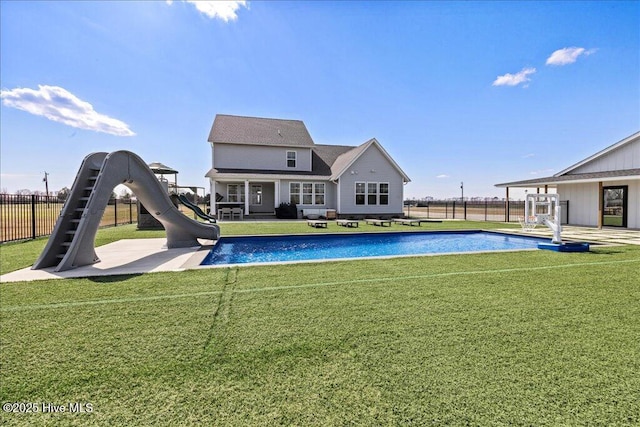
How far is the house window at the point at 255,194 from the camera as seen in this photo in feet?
77.0

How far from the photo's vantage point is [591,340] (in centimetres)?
293

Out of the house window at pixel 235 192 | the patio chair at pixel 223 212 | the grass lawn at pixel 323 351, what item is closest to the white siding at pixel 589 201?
the grass lawn at pixel 323 351

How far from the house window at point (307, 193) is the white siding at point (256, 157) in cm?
179

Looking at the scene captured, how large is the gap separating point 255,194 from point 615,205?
22.9 metres

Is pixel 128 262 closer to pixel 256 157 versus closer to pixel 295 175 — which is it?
pixel 295 175

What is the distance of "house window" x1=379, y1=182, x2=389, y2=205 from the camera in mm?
22422

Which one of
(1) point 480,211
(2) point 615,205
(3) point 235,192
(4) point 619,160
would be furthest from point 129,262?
(1) point 480,211

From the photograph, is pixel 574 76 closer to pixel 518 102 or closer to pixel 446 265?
pixel 518 102

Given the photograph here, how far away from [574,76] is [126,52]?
21.4m

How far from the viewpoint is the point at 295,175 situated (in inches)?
835

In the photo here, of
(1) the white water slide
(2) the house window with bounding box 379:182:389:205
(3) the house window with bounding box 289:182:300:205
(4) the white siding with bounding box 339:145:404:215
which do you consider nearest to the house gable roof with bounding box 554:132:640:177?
(4) the white siding with bounding box 339:145:404:215

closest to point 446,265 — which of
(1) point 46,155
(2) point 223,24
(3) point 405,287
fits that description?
(3) point 405,287

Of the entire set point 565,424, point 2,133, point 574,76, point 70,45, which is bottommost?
point 565,424

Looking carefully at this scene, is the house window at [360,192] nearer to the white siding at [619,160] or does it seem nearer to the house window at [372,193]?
the house window at [372,193]
